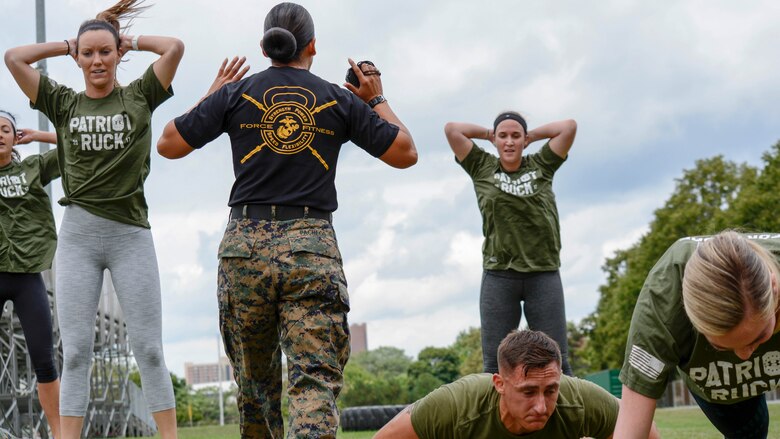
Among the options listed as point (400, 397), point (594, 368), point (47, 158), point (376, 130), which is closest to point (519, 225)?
point (376, 130)

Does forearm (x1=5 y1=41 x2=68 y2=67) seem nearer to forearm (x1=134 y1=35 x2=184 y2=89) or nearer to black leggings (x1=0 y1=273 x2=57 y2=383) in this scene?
forearm (x1=134 y1=35 x2=184 y2=89)

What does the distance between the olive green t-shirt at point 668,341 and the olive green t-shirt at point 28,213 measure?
207 inches

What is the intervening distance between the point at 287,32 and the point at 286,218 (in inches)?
35.9

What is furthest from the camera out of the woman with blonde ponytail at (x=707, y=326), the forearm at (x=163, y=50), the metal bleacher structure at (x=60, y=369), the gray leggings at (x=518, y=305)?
the metal bleacher structure at (x=60, y=369)

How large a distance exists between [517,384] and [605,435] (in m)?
0.68

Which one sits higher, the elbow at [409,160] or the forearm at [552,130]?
the forearm at [552,130]

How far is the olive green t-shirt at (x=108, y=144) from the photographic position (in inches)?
229

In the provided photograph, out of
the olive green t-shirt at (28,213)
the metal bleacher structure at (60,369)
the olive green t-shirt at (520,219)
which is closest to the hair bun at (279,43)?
the olive green t-shirt at (520,219)

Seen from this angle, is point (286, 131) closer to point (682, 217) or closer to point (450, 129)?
point (450, 129)

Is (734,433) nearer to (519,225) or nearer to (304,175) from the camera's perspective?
(304,175)

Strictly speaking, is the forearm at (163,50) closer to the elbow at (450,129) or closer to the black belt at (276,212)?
the black belt at (276,212)

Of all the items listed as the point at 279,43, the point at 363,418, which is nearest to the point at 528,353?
the point at 279,43

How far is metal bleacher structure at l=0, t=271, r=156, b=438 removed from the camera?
15906 millimetres

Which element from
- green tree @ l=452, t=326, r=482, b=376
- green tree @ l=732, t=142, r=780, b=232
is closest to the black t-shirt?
green tree @ l=732, t=142, r=780, b=232
